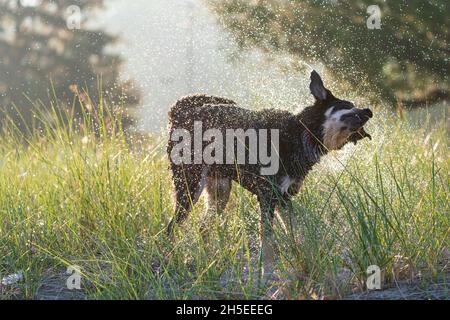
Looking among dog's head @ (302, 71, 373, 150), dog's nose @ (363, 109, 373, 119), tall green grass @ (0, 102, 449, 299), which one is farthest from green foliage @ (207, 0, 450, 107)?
dog's nose @ (363, 109, 373, 119)

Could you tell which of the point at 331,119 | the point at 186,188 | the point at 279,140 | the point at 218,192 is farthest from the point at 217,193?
the point at 331,119

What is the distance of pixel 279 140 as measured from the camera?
540 cm

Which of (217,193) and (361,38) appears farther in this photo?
(361,38)

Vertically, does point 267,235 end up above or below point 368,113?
below

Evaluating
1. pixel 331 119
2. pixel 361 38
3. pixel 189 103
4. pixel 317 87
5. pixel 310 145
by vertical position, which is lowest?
pixel 310 145

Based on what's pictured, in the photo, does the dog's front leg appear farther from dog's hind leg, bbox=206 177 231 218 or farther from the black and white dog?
dog's hind leg, bbox=206 177 231 218

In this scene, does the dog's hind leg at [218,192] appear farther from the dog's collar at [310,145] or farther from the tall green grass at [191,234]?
the dog's collar at [310,145]

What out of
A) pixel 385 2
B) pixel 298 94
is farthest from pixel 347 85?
pixel 298 94

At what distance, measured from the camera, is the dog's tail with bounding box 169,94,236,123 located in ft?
19.0

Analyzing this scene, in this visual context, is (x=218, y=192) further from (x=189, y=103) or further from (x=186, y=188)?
(x=189, y=103)

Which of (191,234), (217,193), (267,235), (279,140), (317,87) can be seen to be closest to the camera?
(267,235)

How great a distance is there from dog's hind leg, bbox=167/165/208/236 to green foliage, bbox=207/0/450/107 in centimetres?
515

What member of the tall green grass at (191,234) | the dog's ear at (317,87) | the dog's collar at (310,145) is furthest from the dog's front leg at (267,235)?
the dog's ear at (317,87)

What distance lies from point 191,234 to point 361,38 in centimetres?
609
